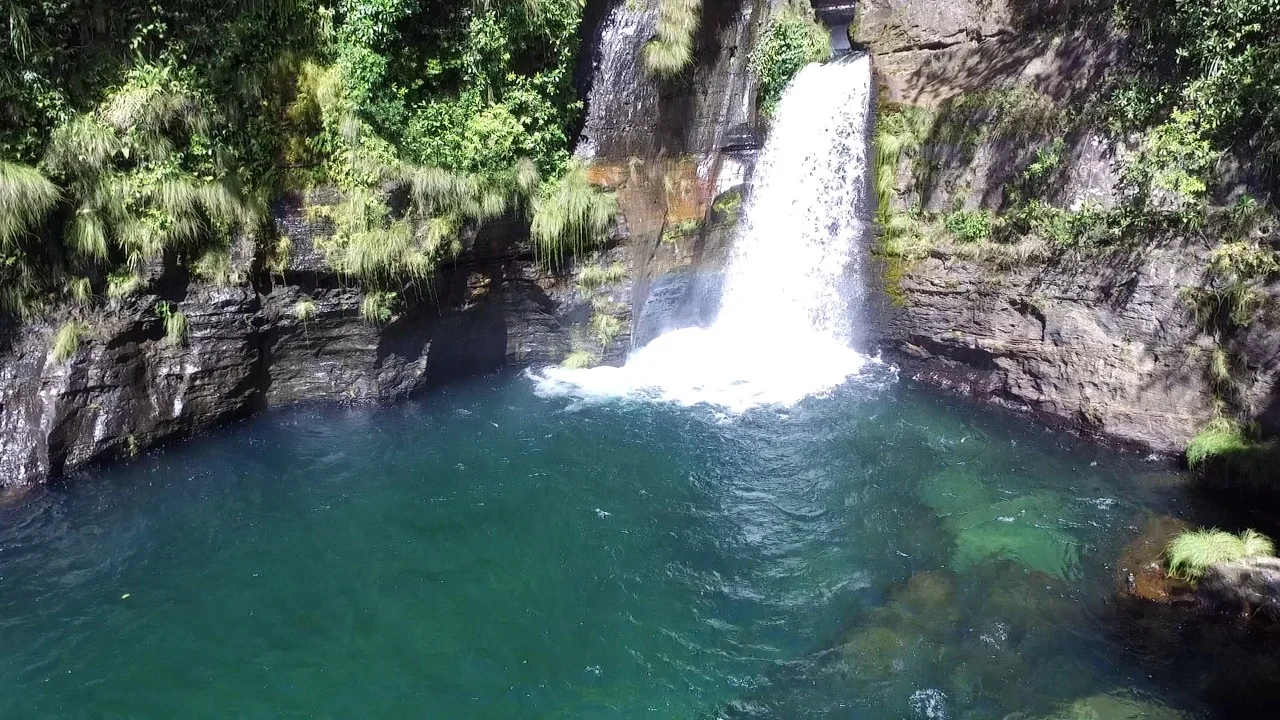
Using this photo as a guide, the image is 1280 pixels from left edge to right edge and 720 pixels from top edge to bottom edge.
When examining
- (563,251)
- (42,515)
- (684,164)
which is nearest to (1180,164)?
(684,164)

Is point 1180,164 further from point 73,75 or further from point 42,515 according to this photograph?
point 42,515

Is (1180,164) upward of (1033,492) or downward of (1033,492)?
upward

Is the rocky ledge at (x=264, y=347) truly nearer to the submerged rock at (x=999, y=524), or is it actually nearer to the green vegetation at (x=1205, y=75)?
the submerged rock at (x=999, y=524)

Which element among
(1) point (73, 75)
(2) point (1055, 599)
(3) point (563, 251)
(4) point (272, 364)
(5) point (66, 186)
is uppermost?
(1) point (73, 75)

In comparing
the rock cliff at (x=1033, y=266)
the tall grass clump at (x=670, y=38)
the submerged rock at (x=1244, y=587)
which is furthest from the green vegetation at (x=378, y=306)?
the submerged rock at (x=1244, y=587)

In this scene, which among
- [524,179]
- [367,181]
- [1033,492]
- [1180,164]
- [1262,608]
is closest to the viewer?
[1262,608]

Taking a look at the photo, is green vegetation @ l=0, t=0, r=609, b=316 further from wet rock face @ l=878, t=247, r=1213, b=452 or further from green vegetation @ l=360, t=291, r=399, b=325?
wet rock face @ l=878, t=247, r=1213, b=452
